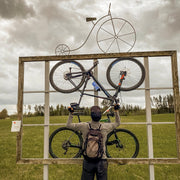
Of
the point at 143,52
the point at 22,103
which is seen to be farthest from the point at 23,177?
the point at 143,52

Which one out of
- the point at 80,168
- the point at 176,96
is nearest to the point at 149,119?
the point at 176,96

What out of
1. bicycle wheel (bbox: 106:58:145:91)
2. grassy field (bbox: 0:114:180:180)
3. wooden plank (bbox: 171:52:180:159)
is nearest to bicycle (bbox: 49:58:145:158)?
bicycle wheel (bbox: 106:58:145:91)

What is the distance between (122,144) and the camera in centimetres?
458

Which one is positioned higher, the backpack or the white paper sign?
the white paper sign

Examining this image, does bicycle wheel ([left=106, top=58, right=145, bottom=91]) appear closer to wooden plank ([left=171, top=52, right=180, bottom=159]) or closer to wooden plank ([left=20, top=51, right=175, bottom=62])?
wooden plank ([left=20, top=51, right=175, bottom=62])

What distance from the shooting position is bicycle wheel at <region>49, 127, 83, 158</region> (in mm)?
4664

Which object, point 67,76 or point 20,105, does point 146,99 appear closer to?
point 67,76

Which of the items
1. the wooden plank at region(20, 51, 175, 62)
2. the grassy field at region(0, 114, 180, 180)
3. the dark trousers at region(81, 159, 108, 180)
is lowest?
the grassy field at region(0, 114, 180, 180)

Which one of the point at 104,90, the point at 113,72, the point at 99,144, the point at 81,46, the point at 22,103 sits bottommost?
the point at 99,144

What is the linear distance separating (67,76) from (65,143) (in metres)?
1.85

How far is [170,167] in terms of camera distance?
307 inches

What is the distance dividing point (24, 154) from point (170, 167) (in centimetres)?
730

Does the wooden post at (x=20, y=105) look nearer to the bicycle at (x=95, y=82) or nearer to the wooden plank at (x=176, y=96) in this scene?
the bicycle at (x=95, y=82)

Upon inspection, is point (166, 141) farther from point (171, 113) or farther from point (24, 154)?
point (24, 154)
